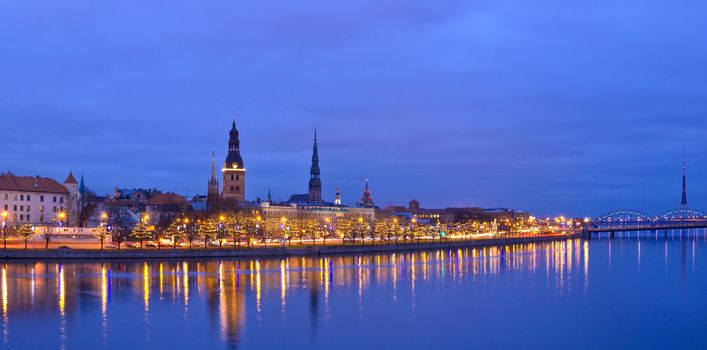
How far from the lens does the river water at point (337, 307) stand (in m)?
24.1

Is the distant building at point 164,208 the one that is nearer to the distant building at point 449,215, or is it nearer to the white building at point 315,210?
the white building at point 315,210

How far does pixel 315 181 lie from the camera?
15575cm

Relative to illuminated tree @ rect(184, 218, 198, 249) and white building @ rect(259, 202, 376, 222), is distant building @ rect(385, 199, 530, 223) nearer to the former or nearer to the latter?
white building @ rect(259, 202, 376, 222)

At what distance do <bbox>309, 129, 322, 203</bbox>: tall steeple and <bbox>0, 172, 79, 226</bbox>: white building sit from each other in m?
83.2

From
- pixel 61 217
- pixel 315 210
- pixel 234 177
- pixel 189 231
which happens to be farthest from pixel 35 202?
pixel 315 210

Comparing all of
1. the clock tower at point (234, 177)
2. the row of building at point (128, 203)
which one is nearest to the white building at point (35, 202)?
the row of building at point (128, 203)

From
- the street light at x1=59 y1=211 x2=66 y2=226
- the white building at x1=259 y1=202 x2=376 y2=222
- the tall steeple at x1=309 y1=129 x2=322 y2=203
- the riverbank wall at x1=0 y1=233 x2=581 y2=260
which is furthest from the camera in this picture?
the tall steeple at x1=309 y1=129 x2=322 y2=203

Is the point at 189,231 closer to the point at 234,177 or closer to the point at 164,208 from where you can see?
the point at 164,208

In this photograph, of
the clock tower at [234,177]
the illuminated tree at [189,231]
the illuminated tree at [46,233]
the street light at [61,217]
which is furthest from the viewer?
the clock tower at [234,177]

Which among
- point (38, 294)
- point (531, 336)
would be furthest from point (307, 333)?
point (38, 294)

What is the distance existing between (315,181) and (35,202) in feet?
295

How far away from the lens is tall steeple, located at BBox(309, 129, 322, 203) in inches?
6088

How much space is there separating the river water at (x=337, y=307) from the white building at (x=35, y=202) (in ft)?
77.8

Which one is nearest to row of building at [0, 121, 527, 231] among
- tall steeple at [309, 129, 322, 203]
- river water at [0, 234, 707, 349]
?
tall steeple at [309, 129, 322, 203]
